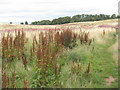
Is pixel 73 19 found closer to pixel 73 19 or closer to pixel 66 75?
pixel 73 19

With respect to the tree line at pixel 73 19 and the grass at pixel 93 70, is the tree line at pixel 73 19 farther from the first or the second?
the grass at pixel 93 70

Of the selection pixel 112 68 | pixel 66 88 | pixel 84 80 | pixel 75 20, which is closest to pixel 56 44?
pixel 112 68

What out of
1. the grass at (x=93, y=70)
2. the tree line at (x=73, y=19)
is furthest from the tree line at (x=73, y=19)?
the grass at (x=93, y=70)

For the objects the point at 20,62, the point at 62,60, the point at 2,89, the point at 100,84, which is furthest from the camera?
the point at 62,60

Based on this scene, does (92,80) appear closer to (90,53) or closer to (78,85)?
(78,85)

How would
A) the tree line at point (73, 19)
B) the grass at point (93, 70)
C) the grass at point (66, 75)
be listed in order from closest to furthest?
the grass at point (66, 75) → the grass at point (93, 70) → the tree line at point (73, 19)

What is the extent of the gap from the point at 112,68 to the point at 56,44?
8.46 feet

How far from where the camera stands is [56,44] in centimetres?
1038

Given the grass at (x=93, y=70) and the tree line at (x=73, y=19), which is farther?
the tree line at (x=73, y=19)

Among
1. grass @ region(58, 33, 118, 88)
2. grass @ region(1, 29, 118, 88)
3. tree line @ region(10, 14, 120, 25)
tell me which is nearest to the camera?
grass @ region(1, 29, 118, 88)

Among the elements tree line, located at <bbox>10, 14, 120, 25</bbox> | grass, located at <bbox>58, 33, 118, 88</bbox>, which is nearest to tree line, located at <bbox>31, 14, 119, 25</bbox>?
tree line, located at <bbox>10, 14, 120, 25</bbox>

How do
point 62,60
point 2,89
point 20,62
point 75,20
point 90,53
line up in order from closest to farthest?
point 2,89, point 20,62, point 62,60, point 90,53, point 75,20

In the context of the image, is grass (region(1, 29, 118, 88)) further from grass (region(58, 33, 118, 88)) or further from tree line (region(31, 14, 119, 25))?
tree line (region(31, 14, 119, 25))

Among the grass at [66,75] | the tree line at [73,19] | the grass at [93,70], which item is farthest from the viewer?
the tree line at [73,19]
